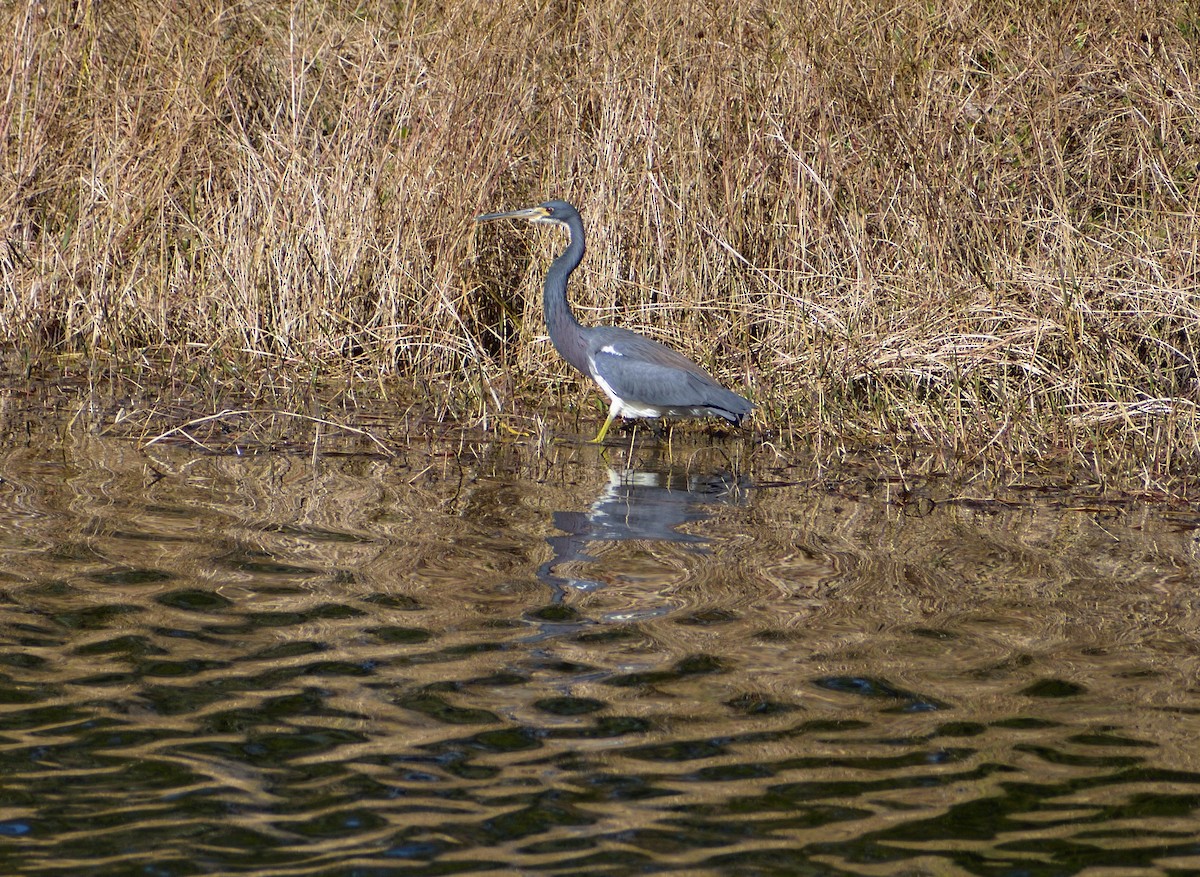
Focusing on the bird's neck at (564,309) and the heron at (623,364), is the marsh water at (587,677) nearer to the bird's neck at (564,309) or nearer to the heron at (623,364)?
the heron at (623,364)

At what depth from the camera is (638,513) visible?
599 centimetres

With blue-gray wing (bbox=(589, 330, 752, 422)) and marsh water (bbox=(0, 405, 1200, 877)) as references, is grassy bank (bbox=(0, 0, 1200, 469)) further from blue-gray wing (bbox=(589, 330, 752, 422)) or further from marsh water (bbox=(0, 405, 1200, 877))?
marsh water (bbox=(0, 405, 1200, 877))

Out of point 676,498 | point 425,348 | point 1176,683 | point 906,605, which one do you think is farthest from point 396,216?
point 1176,683

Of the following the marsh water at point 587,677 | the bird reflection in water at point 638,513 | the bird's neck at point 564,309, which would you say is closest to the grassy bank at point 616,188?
the bird's neck at point 564,309

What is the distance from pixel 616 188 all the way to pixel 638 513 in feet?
9.01

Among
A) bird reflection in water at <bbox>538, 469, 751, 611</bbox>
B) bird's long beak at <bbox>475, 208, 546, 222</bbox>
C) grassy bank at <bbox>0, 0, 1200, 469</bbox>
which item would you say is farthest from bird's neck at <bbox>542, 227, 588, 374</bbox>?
bird reflection in water at <bbox>538, 469, 751, 611</bbox>

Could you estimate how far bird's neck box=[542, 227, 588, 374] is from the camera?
7.55 m

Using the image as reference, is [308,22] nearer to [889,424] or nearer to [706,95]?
[706,95]

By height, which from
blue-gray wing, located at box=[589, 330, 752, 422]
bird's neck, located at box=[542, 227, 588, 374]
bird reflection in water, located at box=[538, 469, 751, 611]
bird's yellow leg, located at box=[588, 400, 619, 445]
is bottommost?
bird reflection in water, located at box=[538, 469, 751, 611]

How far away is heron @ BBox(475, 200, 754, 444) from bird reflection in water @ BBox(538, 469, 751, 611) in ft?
1.33

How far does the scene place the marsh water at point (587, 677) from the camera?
318cm

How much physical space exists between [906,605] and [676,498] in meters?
1.70

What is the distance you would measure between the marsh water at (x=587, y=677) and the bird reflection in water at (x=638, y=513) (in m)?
0.02

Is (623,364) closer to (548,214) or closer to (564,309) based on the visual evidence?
(564,309)
